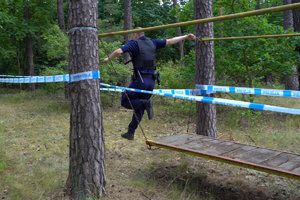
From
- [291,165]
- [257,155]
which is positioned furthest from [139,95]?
[291,165]

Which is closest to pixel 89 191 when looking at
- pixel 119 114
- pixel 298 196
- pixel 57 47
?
pixel 298 196

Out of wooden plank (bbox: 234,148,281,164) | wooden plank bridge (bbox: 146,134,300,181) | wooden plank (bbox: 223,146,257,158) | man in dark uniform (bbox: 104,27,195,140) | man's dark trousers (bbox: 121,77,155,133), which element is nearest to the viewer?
wooden plank bridge (bbox: 146,134,300,181)

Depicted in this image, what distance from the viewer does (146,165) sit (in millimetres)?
5488

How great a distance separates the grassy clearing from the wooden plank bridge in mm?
579

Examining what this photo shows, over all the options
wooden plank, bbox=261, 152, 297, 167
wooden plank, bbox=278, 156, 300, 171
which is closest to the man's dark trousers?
wooden plank, bbox=261, 152, 297, 167

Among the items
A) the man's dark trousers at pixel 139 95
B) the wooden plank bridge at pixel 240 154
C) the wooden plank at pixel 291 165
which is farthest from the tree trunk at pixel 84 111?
the wooden plank at pixel 291 165

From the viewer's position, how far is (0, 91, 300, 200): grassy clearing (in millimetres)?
4273

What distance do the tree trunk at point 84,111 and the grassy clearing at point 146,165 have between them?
399 mm

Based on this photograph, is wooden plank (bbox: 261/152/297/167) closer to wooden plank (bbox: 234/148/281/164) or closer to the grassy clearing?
wooden plank (bbox: 234/148/281/164)

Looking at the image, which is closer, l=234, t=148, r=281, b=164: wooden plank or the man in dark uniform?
l=234, t=148, r=281, b=164: wooden plank

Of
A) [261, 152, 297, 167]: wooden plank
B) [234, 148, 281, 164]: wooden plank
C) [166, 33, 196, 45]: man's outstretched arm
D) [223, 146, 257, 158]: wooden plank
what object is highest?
[166, 33, 196, 45]: man's outstretched arm

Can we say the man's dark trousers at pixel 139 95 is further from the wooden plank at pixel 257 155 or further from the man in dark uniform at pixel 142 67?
the wooden plank at pixel 257 155

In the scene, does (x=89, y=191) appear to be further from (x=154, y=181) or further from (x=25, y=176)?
(x=25, y=176)

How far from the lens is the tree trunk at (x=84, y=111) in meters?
3.79
